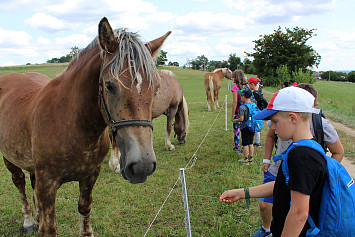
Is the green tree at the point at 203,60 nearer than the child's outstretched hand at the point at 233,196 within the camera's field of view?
No

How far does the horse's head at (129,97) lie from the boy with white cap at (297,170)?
2.85ft

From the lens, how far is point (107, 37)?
190 centimetres

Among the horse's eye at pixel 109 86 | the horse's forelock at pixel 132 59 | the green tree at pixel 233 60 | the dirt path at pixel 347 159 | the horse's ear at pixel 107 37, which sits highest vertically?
the green tree at pixel 233 60

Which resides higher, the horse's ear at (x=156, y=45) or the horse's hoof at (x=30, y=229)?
the horse's ear at (x=156, y=45)

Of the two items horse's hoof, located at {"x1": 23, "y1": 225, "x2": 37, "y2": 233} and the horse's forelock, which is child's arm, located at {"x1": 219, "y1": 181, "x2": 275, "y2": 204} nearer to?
the horse's forelock

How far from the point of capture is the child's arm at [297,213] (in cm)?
135

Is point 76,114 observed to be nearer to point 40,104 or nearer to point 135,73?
point 40,104

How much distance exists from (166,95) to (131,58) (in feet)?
15.6

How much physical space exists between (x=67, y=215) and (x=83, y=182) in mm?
1285

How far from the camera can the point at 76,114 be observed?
7.37ft

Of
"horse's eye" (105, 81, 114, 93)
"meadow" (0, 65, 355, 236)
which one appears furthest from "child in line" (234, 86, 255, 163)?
"horse's eye" (105, 81, 114, 93)

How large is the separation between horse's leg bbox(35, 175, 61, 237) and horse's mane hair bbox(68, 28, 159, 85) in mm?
1254

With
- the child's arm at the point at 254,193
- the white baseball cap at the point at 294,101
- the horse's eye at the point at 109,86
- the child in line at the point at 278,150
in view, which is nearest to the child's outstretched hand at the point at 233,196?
the child's arm at the point at 254,193

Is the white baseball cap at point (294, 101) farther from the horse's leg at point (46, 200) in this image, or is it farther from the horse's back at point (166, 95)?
the horse's back at point (166, 95)
